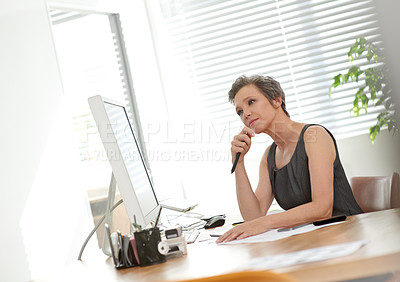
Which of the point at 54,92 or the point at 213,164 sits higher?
the point at 54,92

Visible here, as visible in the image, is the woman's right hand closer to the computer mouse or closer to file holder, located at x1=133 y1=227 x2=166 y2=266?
the computer mouse

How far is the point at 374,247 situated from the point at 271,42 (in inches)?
115

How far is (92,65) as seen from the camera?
3.47m

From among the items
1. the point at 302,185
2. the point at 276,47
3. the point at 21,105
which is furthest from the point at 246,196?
the point at 276,47

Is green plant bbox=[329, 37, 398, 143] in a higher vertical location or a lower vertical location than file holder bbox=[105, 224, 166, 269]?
higher

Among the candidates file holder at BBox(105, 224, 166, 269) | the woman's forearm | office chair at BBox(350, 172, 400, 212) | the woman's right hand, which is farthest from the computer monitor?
office chair at BBox(350, 172, 400, 212)

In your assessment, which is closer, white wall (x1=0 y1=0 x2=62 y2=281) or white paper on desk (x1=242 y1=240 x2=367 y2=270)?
white paper on desk (x1=242 y1=240 x2=367 y2=270)

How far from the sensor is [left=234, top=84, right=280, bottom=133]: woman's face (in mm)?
2033

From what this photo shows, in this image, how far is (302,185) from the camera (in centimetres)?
198

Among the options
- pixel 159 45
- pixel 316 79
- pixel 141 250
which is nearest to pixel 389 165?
pixel 316 79

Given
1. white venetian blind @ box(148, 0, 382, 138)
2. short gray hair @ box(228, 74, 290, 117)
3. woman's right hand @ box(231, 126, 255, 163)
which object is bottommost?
woman's right hand @ box(231, 126, 255, 163)

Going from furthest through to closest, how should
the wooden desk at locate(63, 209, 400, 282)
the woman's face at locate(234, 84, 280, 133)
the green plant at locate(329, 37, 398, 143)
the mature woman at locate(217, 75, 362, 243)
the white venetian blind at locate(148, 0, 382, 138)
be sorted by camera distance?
1. the white venetian blind at locate(148, 0, 382, 138)
2. the green plant at locate(329, 37, 398, 143)
3. the woman's face at locate(234, 84, 280, 133)
4. the mature woman at locate(217, 75, 362, 243)
5. the wooden desk at locate(63, 209, 400, 282)

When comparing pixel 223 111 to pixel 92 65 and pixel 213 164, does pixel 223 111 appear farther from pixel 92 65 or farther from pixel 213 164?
pixel 92 65

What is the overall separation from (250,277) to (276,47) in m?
2.95
